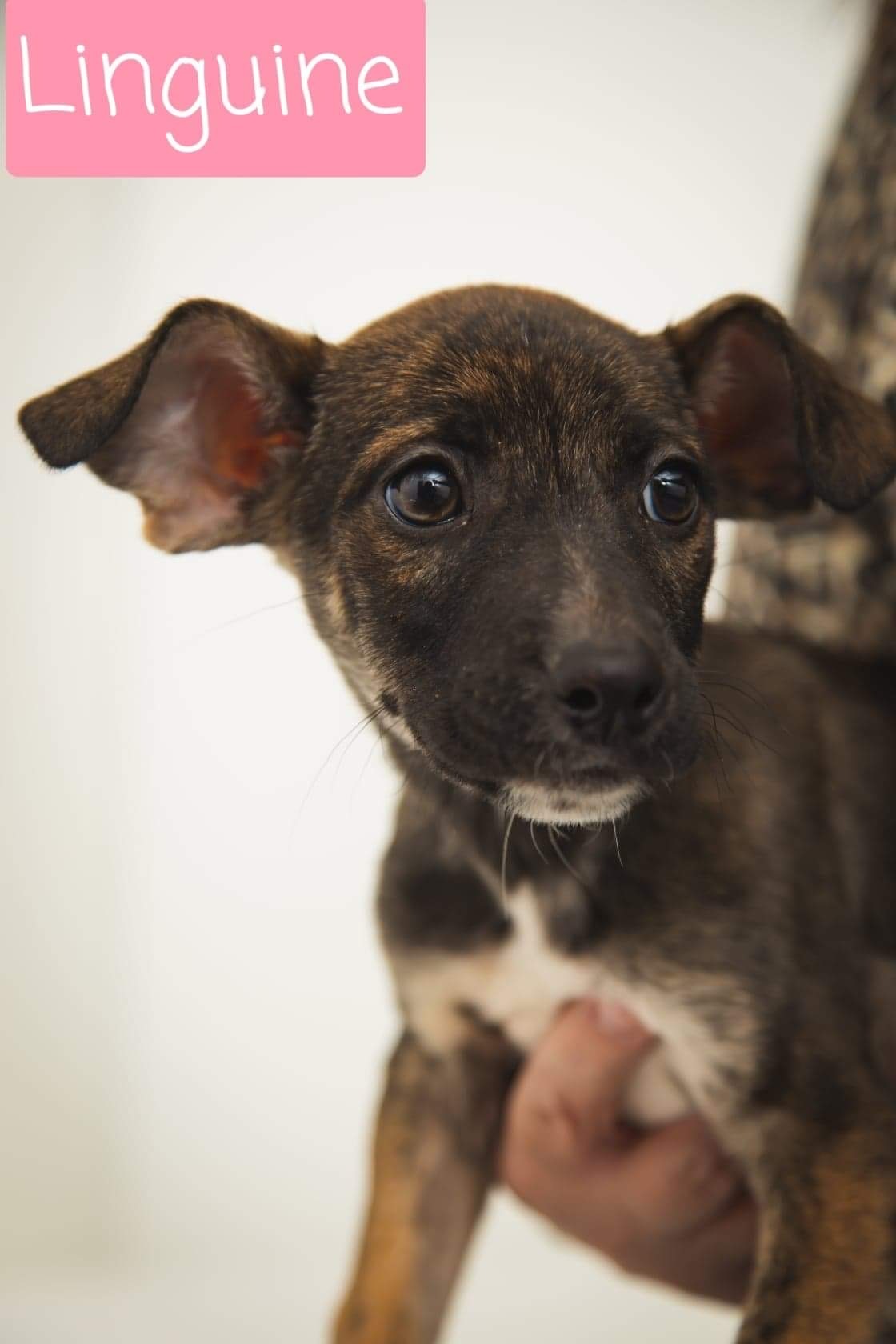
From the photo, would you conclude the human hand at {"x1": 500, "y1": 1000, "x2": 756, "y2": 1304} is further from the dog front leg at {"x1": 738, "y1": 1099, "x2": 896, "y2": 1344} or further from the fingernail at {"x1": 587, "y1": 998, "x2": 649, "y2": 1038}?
the dog front leg at {"x1": 738, "y1": 1099, "x2": 896, "y2": 1344}

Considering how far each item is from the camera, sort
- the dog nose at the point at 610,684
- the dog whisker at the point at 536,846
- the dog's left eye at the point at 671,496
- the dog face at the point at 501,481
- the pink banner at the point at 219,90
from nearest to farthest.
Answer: the dog nose at the point at 610,684, the dog face at the point at 501,481, the dog's left eye at the point at 671,496, the dog whisker at the point at 536,846, the pink banner at the point at 219,90

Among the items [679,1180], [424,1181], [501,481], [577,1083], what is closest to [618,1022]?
[577,1083]

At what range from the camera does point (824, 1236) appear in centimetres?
217

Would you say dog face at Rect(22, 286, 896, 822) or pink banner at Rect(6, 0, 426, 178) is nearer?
dog face at Rect(22, 286, 896, 822)

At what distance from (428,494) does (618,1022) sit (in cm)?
109

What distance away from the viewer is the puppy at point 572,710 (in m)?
2.00

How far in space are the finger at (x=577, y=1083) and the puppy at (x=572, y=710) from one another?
60mm

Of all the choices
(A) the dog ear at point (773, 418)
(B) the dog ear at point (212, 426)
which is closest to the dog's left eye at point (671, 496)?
Answer: (A) the dog ear at point (773, 418)

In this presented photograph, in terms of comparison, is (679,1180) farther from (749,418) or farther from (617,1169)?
(749,418)

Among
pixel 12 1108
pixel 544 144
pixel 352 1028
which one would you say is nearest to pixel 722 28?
pixel 544 144

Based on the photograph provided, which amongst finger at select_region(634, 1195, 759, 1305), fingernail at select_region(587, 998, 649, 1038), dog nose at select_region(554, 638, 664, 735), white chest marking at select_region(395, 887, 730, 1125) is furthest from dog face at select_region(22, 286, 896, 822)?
finger at select_region(634, 1195, 759, 1305)

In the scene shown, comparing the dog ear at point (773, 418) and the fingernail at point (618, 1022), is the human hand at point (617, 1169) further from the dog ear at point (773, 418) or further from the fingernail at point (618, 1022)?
the dog ear at point (773, 418)

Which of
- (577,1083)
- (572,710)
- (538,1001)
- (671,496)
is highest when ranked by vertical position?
(671,496)

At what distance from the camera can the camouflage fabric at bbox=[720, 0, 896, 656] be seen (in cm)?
283
